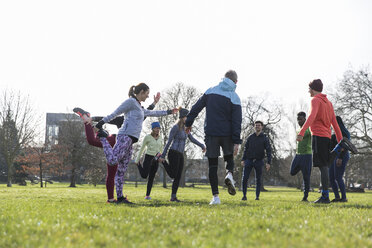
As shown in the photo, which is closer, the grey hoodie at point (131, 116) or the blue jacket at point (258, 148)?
the grey hoodie at point (131, 116)

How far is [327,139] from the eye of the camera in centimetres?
725

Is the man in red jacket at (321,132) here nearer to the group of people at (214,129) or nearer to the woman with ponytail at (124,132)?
the group of people at (214,129)

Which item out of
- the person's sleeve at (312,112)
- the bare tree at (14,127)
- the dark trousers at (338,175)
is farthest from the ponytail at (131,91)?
the bare tree at (14,127)

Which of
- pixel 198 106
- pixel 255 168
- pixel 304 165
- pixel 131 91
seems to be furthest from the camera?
pixel 255 168

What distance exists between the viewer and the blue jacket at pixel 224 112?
6.37 metres

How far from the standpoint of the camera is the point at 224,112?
6.43m

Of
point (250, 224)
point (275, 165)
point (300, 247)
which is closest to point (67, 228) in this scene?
point (250, 224)

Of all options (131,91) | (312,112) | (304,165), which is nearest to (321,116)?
(312,112)

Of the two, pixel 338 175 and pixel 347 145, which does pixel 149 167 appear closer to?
pixel 347 145

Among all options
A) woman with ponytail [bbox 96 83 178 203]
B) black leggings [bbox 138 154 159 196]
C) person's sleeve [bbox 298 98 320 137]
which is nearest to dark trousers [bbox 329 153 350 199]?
person's sleeve [bbox 298 98 320 137]

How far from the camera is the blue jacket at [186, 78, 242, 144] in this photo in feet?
20.9

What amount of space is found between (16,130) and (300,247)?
4057cm

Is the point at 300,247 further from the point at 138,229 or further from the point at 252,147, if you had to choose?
the point at 252,147

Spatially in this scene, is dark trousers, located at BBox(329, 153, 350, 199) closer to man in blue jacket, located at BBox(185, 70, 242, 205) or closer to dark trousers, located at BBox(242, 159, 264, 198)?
dark trousers, located at BBox(242, 159, 264, 198)
